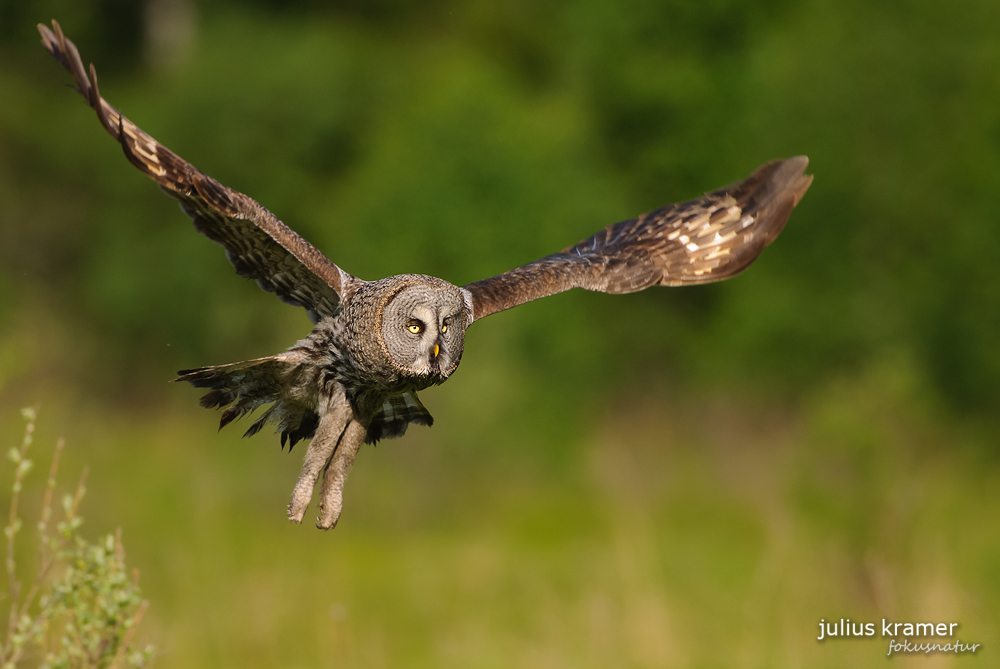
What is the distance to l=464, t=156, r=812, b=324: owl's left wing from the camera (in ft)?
23.0

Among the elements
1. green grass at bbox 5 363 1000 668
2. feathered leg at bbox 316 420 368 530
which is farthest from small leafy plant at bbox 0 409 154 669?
green grass at bbox 5 363 1000 668

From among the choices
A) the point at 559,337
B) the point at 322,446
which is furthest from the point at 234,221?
the point at 559,337

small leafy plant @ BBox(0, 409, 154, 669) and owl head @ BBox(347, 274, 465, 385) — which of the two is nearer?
small leafy plant @ BBox(0, 409, 154, 669)

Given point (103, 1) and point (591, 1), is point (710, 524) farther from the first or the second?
point (103, 1)

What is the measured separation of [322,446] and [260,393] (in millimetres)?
349

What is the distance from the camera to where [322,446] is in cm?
576

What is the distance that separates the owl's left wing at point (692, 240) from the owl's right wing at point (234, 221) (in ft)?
3.97

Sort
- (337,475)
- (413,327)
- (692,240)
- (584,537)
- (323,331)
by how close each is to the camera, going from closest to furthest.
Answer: (413,327), (337,475), (323,331), (692,240), (584,537)

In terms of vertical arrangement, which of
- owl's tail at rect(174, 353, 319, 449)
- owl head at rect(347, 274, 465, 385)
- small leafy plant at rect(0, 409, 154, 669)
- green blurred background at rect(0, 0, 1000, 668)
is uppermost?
green blurred background at rect(0, 0, 1000, 668)

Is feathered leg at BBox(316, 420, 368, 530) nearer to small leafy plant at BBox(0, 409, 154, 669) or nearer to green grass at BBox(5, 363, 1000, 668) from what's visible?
green grass at BBox(5, 363, 1000, 668)

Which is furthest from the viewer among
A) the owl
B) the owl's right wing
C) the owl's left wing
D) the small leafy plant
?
the owl's left wing

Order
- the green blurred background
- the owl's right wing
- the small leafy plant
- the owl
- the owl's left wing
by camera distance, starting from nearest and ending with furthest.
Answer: the small leafy plant < the owl's right wing < the owl < the owl's left wing < the green blurred background

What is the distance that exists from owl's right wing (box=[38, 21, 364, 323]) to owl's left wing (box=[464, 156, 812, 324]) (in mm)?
1212

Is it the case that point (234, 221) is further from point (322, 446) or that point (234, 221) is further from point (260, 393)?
point (322, 446)
